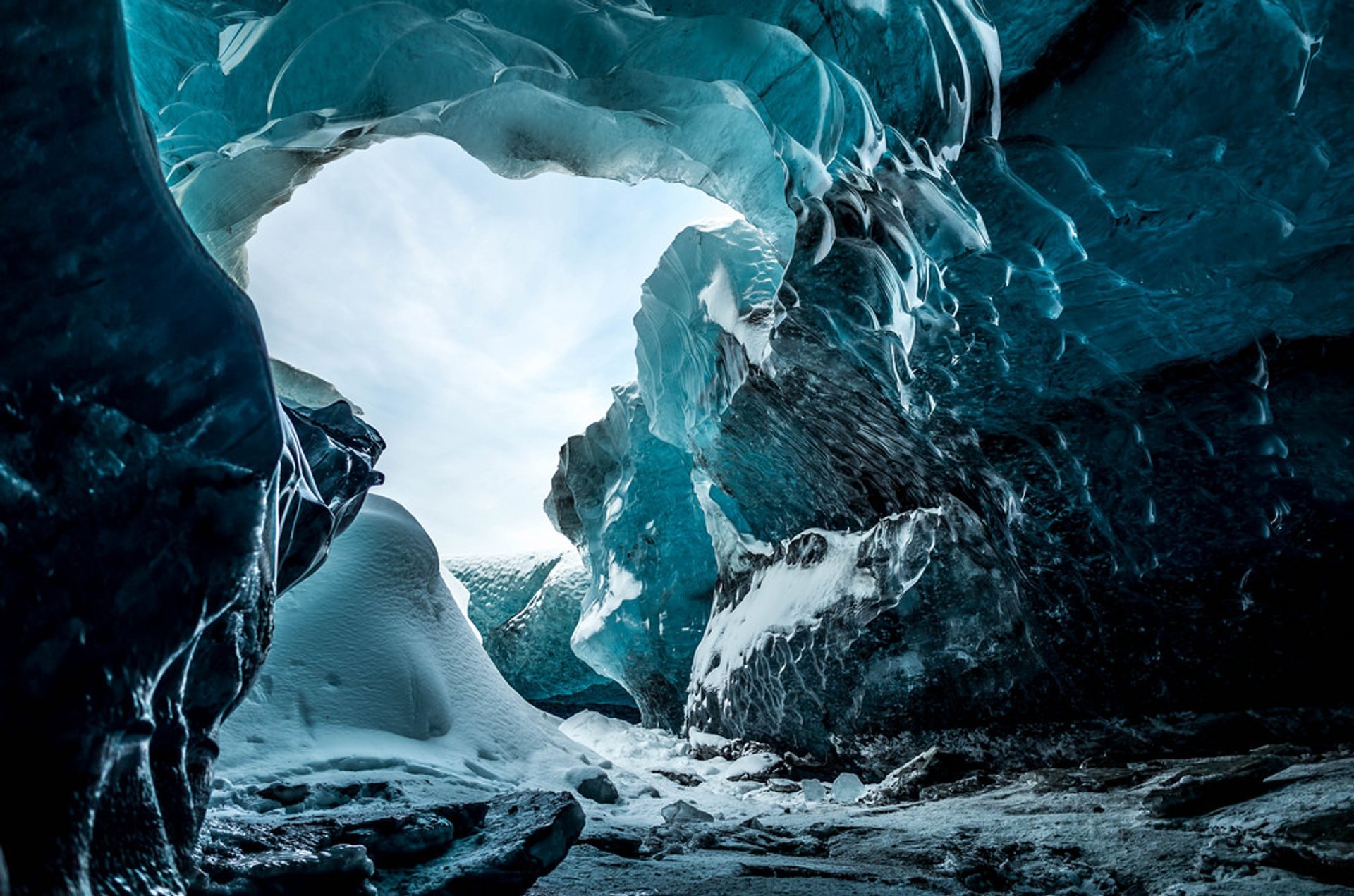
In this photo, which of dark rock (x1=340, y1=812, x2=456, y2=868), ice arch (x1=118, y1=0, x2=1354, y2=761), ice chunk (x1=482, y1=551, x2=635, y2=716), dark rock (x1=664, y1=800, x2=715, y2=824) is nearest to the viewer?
dark rock (x1=340, y1=812, x2=456, y2=868)

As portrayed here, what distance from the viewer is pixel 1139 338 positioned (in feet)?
10.1

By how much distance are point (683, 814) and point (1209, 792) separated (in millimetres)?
2057

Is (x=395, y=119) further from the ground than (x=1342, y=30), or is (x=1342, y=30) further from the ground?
(x=395, y=119)

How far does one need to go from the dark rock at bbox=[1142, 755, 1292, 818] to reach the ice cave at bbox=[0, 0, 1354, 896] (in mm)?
16

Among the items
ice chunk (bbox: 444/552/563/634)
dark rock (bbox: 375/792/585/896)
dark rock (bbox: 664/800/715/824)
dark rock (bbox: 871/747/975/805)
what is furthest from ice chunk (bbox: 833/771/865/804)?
ice chunk (bbox: 444/552/563/634)

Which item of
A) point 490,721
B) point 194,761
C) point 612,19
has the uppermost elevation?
point 612,19

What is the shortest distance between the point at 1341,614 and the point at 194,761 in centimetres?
408

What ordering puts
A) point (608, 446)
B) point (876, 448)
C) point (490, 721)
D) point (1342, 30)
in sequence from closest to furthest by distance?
1. point (1342, 30)
2. point (490, 721)
3. point (876, 448)
4. point (608, 446)

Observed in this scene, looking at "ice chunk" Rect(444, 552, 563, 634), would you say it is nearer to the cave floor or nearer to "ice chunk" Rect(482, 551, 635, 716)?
"ice chunk" Rect(482, 551, 635, 716)

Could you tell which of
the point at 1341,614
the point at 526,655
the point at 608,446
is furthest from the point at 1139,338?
the point at 526,655

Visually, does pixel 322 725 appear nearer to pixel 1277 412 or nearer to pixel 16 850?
pixel 16 850

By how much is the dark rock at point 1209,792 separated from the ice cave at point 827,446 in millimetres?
16

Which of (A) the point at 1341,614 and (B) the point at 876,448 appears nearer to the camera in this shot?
(A) the point at 1341,614

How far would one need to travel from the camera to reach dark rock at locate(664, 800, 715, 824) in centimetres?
316
